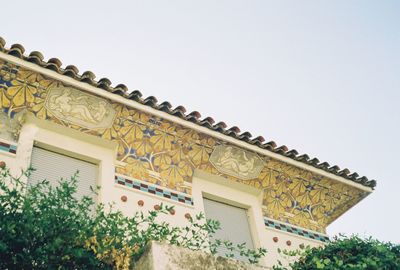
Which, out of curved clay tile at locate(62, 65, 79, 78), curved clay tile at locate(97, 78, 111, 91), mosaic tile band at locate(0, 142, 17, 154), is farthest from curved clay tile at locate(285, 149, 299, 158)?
mosaic tile band at locate(0, 142, 17, 154)

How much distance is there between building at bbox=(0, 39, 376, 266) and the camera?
6.46 meters

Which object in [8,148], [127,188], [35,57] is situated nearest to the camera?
[8,148]

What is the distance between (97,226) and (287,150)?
452cm

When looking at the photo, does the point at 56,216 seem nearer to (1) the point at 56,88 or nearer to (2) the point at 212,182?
(1) the point at 56,88

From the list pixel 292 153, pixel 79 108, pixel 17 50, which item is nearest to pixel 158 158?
pixel 79 108

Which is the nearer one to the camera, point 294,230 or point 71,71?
point 71,71

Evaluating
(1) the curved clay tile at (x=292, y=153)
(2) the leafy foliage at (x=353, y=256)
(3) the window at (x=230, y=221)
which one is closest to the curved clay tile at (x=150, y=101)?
(3) the window at (x=230, y=221)

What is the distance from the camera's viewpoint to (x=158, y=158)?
725 cm

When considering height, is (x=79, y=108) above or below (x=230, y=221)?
above

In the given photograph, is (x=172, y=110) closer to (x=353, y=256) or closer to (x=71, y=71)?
(x=71, y=71)

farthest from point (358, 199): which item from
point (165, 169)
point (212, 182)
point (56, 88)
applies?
point (56, 88)

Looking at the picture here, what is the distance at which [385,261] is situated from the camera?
17.2 ft

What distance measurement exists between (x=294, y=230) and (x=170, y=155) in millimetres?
2359

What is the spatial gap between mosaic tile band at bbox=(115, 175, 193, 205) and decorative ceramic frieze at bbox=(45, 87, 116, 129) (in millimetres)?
837
